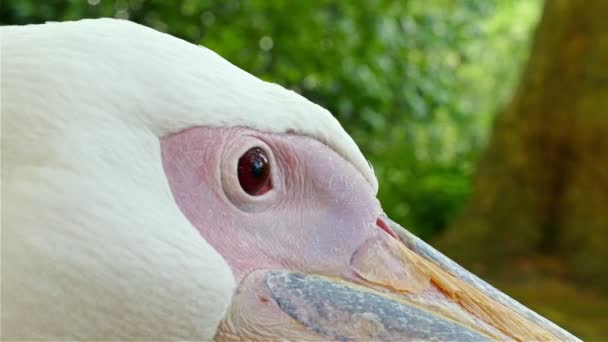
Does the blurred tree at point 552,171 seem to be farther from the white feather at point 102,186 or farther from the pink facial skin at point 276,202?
the white feather at point 102,186

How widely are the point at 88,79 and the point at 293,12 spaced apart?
3.06 meters

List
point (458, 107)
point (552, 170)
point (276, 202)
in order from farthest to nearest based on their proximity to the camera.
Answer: point (458, 107)
point (552, 170)
point (276, 202)

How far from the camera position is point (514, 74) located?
9.91 metres

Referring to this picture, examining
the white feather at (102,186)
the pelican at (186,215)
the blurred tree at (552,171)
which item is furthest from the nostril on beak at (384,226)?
the blurred tree at (552,171)

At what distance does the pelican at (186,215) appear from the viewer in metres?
1.00

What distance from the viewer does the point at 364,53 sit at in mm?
4414

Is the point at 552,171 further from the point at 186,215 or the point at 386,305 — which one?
the point at 186,215

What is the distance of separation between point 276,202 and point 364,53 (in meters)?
3.28

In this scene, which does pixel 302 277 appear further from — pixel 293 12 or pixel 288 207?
pixel 293 12

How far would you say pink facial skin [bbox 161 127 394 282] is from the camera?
44.8 inches

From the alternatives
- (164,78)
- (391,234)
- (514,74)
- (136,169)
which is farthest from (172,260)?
(514,74)

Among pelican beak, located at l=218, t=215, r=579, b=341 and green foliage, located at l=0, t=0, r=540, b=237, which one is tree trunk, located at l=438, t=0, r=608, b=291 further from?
pelican beak, located at l=218, t=215, r=579, b=341

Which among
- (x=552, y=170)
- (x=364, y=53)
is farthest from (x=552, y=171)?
(x=364, y=53)

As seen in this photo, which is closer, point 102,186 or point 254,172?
point 102,186
